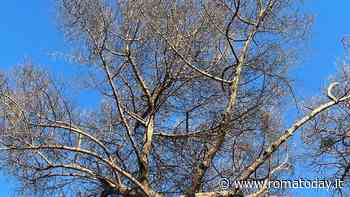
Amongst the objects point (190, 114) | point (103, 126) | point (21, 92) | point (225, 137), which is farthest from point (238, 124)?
point (21, 92)

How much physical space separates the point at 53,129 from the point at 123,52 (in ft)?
4.71

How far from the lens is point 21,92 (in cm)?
794

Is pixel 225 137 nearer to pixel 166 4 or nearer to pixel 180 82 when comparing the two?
pixel 180 82

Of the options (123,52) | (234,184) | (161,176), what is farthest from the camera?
(161,176)

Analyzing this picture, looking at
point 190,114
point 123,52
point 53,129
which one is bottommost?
point 53,129

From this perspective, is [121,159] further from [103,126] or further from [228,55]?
[228,55]

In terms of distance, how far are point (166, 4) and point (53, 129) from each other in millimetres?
2309

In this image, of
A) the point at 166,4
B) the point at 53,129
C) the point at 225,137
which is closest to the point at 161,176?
the point at 225,137

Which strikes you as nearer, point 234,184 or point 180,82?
point 234,184

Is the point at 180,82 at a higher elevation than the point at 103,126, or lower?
higher

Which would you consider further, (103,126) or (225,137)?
(103,126)

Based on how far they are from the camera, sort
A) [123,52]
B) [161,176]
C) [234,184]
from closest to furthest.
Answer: [234,184], [123,52], [161,176]

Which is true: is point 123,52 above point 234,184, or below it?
above

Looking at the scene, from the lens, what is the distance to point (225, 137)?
27.7ft
